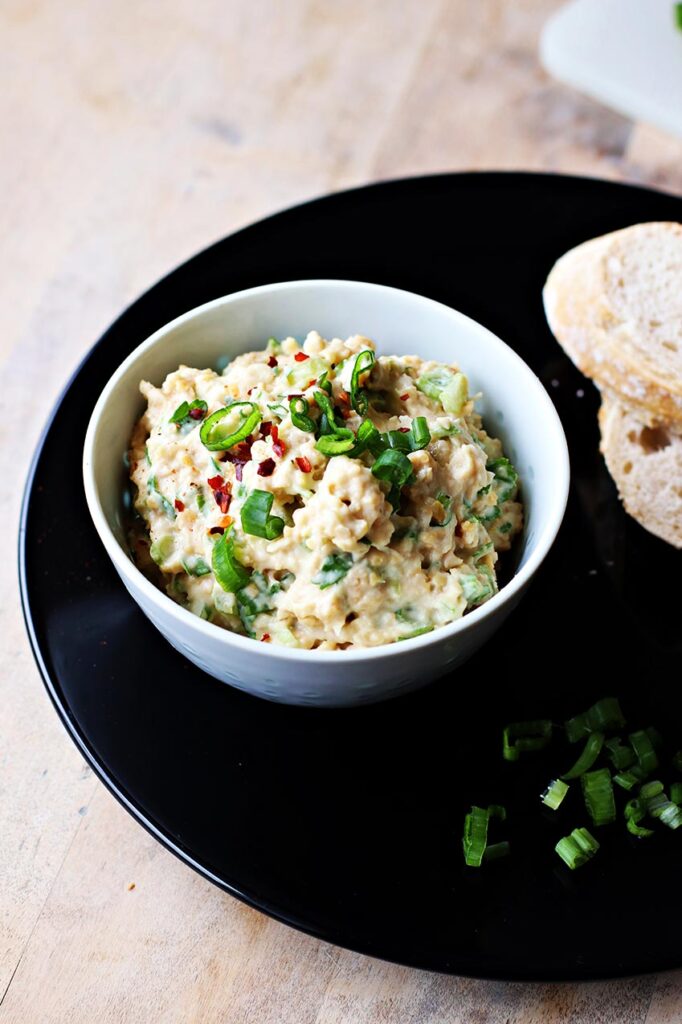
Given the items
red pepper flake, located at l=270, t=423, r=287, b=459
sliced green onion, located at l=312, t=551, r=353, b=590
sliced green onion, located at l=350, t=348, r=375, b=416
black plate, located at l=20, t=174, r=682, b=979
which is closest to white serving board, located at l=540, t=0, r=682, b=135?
black plate, located at l=20, t=174, r=682, b=979

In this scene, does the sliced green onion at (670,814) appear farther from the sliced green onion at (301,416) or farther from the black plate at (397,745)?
the sliced green onion at (301,416)

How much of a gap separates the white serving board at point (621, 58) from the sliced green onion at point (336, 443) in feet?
6.03

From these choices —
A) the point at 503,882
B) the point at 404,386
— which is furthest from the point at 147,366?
the point at 503,882

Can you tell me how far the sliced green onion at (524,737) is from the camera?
205cm

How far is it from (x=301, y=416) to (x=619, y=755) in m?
0.90

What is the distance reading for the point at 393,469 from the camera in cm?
174

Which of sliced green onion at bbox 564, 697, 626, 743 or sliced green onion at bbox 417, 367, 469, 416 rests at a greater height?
sliced green onion at bbox 417, 367, 469, 416

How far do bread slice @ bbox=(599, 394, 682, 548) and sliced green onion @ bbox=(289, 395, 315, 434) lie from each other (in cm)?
97

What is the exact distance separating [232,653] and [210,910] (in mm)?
541

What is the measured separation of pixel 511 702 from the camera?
84.5 inches

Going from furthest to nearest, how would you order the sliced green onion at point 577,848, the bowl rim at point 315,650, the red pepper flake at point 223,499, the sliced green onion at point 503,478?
the sliced green onion at point 503,478 → the sliced green onion at point 577,848 → the red pepper flake at point 223,499 → the bowl rim at point 315,650

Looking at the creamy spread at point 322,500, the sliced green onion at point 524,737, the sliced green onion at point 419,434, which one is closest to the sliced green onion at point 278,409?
the creamy spread at point 322,500

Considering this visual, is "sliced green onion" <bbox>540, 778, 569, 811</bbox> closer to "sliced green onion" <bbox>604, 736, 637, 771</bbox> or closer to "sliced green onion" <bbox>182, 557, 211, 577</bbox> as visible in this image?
"sliced green onion" <bbox>604, 736, 637, 771</bbox>

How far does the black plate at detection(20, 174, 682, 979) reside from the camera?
1.84 m
